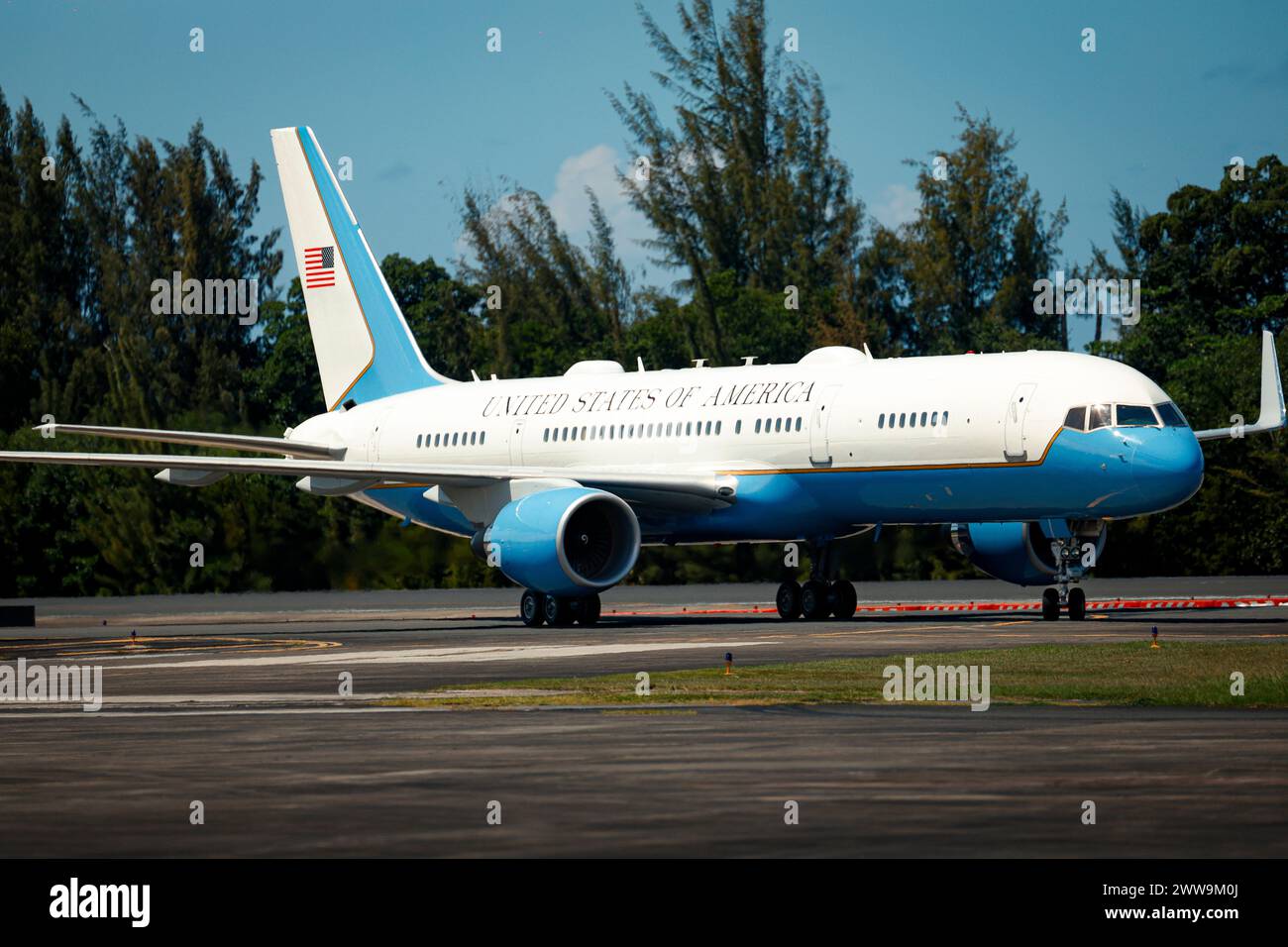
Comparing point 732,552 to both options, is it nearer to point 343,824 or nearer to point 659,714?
point 659,714

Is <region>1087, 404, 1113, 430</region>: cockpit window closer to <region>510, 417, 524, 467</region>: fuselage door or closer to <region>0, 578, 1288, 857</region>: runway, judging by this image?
<region>0, 578, 1288, 857</region>: runway

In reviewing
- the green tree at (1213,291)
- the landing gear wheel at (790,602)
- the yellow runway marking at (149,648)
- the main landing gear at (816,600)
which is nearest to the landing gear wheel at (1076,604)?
the main landing gear at (816,600)

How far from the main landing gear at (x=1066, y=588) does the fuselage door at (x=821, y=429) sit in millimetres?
3971

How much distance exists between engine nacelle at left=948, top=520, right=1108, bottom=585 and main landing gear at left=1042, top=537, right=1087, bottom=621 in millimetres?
2805

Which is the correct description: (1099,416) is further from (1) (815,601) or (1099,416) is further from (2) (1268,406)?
(1) (815,601)

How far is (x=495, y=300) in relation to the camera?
263 ft

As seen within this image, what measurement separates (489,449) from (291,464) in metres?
5.32

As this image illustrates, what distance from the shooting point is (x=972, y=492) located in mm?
31484

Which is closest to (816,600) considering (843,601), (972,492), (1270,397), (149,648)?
(843,601)

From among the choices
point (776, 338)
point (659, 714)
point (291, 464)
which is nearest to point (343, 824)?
point (659, 714)

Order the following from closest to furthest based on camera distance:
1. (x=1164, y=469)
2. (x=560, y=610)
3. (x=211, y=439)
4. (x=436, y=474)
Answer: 1. (x=1164, y=469)
2. (x=560, y=610)
3. (x=436, y=474)
4. (x=211, y=439)

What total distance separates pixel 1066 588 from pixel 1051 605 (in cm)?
68

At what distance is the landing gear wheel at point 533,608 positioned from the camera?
3391cm

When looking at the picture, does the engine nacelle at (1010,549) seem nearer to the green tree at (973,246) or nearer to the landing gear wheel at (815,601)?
the landing gear wheel at (815,601)
